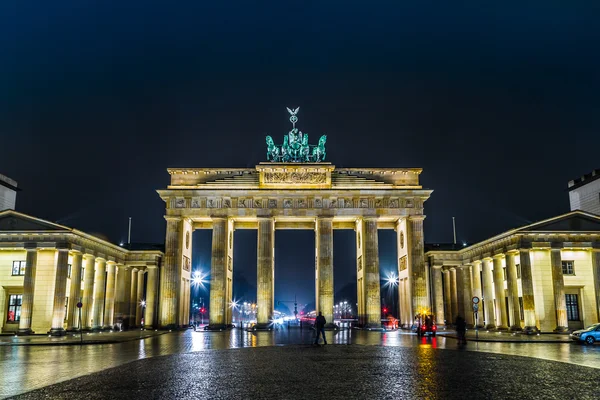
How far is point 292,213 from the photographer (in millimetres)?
59062

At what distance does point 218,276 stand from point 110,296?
41.6 ft

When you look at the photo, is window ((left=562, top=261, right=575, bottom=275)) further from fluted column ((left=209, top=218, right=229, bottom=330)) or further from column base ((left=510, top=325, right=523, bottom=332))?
fluted column ((left=209, top=218, right=229, bottom=330))

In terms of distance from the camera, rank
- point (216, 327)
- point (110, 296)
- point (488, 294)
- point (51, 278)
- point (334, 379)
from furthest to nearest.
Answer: point (110, 296)
point (488, 294)
point (216, 327)
point (51, 278)
point (334, 379)

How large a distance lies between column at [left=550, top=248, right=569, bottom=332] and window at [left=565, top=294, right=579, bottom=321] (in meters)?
3.24

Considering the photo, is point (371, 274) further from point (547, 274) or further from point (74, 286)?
point (74, 286)

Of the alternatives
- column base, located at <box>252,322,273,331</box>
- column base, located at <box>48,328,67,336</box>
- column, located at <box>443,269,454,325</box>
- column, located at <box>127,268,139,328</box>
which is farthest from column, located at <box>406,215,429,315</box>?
column base, located at <box>48,328,67,336</box>

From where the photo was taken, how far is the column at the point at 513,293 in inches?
1858

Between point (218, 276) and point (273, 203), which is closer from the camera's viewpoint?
point (218, 276)

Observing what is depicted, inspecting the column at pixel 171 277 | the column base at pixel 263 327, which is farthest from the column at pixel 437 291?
the column at pixel 171 277

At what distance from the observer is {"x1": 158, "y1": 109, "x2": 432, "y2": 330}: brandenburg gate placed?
2258 inches

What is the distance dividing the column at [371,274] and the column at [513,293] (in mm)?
14358

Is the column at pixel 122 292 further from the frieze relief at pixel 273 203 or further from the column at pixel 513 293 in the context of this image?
the column at pixel 513 293

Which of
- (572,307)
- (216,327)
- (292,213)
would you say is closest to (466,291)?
(572,307)

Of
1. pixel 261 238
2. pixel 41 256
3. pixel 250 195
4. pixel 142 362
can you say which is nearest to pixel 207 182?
pixel 250 195
